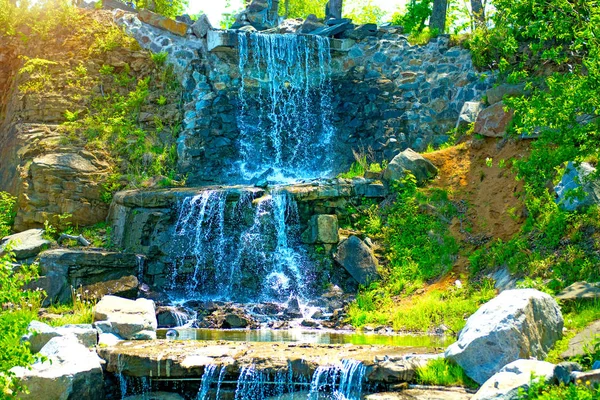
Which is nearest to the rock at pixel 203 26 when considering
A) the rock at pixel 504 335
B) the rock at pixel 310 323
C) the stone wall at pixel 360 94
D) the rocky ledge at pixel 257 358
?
the stone wall at pixel 360 94

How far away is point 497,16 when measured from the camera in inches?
465

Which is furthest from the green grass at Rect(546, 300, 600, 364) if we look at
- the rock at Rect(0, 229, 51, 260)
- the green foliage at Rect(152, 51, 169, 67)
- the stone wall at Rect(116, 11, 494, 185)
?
the green foliage at Rect(152, 51, 169, 67)

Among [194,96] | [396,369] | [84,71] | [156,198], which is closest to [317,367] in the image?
[396,369]

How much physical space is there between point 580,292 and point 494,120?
6211 millimetres

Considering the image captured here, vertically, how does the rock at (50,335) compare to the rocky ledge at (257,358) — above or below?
above

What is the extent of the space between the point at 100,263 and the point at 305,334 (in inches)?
181

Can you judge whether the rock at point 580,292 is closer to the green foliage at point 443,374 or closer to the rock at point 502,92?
the green foliage at point 443,374

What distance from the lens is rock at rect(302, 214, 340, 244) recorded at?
551 inches

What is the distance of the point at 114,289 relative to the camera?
42.7 feet

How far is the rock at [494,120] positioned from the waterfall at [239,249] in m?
4.27

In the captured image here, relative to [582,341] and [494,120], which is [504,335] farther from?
[494,120]

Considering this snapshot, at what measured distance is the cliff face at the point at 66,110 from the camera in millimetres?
16062

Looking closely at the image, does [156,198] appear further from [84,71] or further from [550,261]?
[550,261]

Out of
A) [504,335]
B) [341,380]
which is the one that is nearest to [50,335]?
[341,380]
